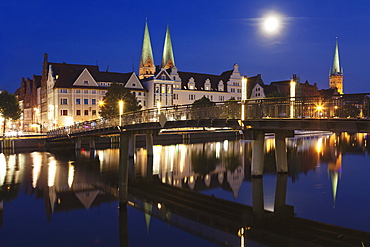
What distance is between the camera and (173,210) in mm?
23078

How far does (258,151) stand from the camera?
1173 inches

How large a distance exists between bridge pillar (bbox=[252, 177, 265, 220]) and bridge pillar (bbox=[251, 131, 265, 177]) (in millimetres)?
811

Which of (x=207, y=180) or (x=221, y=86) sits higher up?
(x=221, y=86)

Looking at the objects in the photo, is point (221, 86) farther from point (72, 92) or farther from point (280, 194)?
point (280, 194)

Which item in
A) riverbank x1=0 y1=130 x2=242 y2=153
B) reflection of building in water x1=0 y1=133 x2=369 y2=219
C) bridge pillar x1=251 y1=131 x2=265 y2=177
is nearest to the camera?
reflection of building in water x1=0 y1=133 x2=369 y2=219

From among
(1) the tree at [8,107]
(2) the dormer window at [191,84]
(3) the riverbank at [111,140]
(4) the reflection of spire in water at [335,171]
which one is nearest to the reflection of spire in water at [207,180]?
(4) the reflection of spire in water at [335,171]

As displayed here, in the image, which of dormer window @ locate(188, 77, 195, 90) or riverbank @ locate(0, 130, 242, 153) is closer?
riverbank @ locate(0, 130, 242, 153)

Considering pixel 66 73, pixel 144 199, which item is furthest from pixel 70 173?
pixel 66 73

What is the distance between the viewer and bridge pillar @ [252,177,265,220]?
22359mm

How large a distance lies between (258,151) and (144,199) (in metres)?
10.3

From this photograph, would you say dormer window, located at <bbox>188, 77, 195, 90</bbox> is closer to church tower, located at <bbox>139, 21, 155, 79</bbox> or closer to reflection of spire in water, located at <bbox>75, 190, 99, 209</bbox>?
church tower, located at <bbox>139, 21, 155, 79</bbox>

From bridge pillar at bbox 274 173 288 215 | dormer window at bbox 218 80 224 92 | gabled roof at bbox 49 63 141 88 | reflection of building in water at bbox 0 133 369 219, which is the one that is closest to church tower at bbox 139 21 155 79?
dormer window at bbox 218 80 224 92

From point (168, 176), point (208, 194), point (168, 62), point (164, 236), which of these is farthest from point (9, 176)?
point (168, 62)

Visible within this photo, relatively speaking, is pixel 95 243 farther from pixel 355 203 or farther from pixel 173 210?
pixel 355 203
